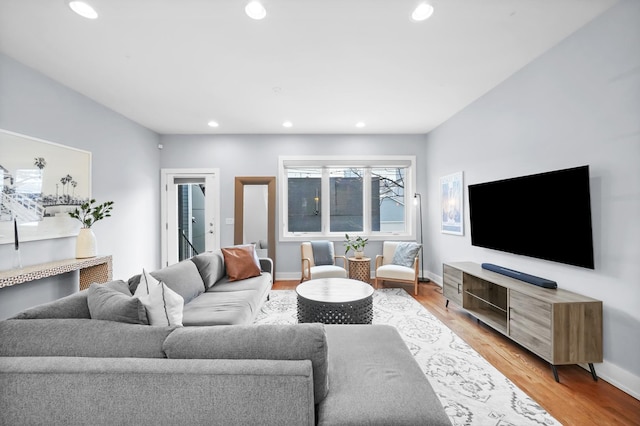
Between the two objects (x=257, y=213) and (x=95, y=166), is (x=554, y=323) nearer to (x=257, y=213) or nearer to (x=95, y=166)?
(x=257, y=213)

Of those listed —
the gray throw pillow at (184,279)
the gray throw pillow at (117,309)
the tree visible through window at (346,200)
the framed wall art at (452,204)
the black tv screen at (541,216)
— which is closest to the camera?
the gray throw pillow at (117,309)

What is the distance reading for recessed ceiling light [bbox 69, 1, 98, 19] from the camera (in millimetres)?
1999

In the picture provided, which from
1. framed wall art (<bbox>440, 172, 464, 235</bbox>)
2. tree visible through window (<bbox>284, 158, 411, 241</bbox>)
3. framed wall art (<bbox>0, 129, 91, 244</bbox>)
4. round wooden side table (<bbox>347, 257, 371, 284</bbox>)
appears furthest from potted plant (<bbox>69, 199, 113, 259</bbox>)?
framed wall art (<bbox>440, 172, 464, 235</bbox>)

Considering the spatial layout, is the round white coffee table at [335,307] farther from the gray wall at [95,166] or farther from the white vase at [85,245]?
the gray wall at [95,166]

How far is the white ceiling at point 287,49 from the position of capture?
208 centimetres

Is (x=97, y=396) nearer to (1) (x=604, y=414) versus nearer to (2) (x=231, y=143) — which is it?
(1) (x=604, y=414)

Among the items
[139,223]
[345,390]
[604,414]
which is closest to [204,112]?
[139,223]

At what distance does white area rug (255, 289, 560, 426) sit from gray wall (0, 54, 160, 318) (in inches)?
93.7

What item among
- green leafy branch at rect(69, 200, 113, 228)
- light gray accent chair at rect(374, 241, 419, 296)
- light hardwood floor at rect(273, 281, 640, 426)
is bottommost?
light hardwood floor at rect(273, 281, 640, 426)

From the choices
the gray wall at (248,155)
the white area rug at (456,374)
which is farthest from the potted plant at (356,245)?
the white area rug at (456,374)

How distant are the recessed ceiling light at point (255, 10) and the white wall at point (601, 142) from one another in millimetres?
2598

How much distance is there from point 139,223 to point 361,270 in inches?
150

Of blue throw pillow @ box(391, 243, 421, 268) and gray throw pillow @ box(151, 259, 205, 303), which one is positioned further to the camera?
blue throw pillow @ box(391, 243, 421, 268)

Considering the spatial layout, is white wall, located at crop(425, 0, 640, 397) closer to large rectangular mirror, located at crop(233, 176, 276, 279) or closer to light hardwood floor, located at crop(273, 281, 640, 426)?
light hardwood floor, located at crop(273, 281, 640, 426)
